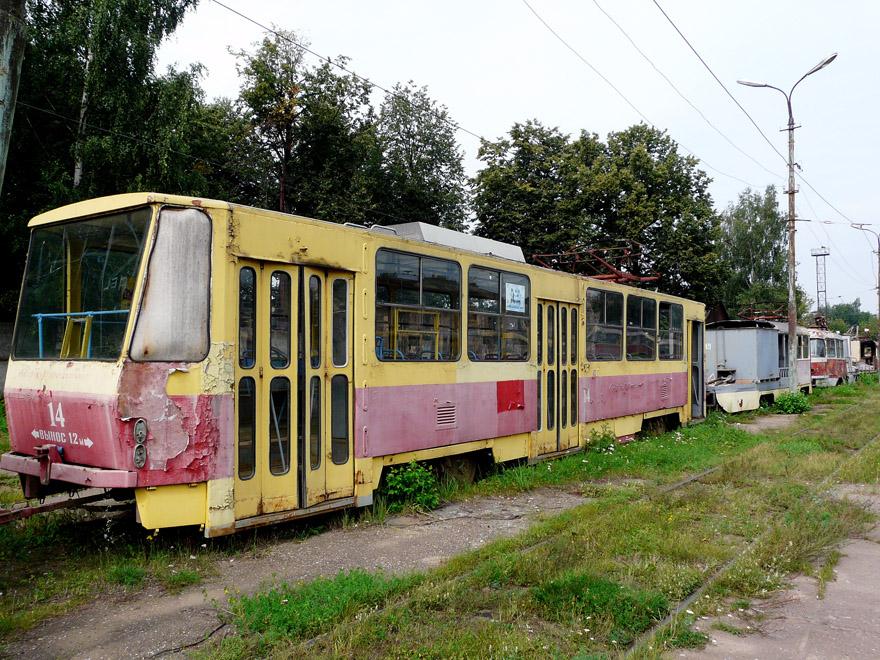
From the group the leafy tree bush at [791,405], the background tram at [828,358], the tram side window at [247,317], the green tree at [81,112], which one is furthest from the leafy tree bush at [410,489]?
the background tram at [828,358]

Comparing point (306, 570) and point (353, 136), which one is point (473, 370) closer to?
point (306, 570)

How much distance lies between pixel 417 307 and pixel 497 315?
5.83ft

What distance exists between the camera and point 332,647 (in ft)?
13.4

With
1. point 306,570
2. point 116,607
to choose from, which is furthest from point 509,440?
point 116,607

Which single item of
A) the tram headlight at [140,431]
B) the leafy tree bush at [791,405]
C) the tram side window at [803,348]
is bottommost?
the leafy tree bush at [791,405]

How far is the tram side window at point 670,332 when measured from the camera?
14719 millimetres

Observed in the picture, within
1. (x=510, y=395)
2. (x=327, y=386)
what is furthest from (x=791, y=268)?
(x=327, y=386)

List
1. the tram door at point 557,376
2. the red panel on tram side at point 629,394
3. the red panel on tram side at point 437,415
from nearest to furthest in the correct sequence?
1. the red panel on tram side at point 437,415
2. the tram door at point 557,376
3. the red panel on tram side at point 629,394

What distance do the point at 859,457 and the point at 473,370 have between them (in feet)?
23.5

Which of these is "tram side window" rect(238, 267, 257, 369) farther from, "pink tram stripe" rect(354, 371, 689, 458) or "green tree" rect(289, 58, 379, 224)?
"green tree" rect(289, 58, 379, 224)

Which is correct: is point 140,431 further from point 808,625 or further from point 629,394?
point 629,394

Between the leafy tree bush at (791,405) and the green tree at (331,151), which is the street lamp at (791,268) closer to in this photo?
the leafy tree bush at (791,405)

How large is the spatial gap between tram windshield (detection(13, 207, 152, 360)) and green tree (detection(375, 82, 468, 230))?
26.4m

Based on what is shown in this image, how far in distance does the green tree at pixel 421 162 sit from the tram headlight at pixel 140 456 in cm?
2768
